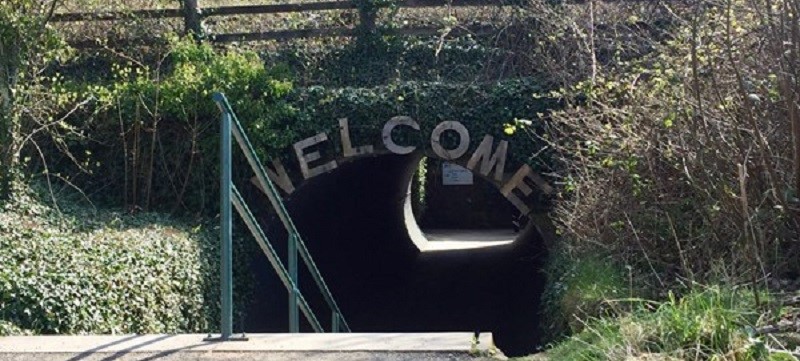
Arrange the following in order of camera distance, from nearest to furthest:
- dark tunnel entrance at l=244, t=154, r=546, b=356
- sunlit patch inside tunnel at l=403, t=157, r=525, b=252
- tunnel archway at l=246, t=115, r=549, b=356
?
tunnel archway at l=246, t=115, r=549, b=356 < dark tunnel entrance at l=244, t=154, r=546, b=356 < sunlit patch inside tunnel at l=403, t=157, r=525, b=252

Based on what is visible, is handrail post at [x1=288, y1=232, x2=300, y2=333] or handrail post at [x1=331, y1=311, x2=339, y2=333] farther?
handrail post at [x1=331, y1=311, x2=339, y2=333]

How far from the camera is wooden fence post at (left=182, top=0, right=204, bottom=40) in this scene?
527 inches

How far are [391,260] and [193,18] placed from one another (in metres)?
6.88

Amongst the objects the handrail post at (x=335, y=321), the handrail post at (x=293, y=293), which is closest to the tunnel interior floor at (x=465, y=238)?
the handrail post at (x=335, y=321)

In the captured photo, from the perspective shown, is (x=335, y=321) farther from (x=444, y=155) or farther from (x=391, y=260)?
(x=391, y=260)

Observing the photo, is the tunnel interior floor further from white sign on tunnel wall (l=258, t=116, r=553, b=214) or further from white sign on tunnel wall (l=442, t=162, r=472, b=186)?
white sign on tunnel wall (l=258, t=116, r=553, b=214)

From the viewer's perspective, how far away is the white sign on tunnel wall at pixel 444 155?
11.6 m

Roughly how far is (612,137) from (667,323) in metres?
3.65

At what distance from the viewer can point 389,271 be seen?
1830 cm

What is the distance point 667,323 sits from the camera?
15.7 ft

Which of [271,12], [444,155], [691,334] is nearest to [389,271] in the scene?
[271,12]

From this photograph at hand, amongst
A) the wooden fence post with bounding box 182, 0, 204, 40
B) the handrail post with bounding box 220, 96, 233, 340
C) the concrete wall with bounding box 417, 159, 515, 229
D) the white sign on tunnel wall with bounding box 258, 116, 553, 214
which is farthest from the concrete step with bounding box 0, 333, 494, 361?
the concrete wall with bounding box 417, 159, 515, 229

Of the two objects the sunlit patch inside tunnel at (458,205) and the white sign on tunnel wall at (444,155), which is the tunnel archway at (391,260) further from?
the sunlit patch inside tunnel at (458,205)

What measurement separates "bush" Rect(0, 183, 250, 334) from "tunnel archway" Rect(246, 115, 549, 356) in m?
1.37
